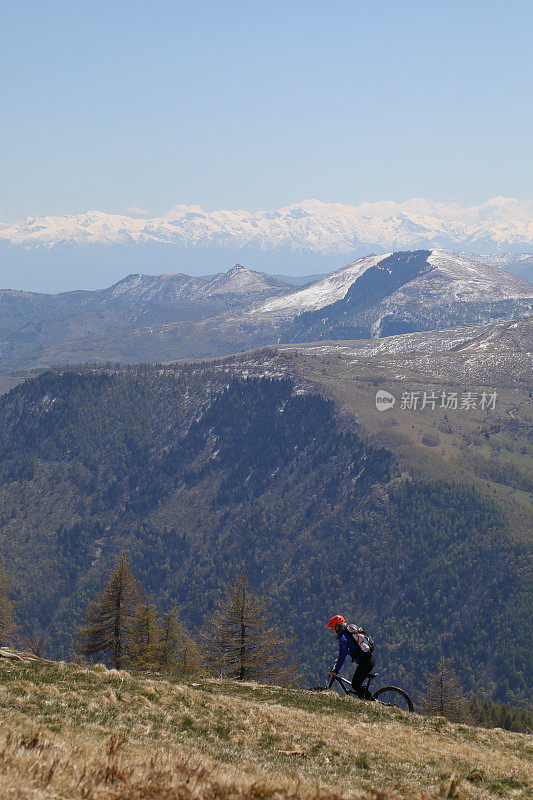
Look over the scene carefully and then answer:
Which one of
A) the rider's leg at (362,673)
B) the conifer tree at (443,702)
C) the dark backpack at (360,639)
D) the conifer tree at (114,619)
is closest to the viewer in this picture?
the dark backpack at (360,639)

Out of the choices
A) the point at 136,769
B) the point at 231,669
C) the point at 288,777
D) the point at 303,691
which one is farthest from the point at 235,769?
the point at 231,669

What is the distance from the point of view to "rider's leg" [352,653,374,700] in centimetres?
2534

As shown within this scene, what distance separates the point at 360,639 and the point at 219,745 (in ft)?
30.2

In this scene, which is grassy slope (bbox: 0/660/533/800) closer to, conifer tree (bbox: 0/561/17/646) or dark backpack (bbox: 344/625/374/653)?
dark backpack (bbox: 344/625/374/653)

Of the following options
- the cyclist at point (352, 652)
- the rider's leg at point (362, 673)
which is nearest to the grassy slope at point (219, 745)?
the rider's leg at point (362, 673)

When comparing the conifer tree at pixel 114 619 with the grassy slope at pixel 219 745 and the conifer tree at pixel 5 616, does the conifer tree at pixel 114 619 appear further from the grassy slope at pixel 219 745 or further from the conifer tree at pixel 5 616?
the grassy slope at pixel 219 745

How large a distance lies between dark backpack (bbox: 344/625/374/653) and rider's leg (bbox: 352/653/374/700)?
51 centimetres

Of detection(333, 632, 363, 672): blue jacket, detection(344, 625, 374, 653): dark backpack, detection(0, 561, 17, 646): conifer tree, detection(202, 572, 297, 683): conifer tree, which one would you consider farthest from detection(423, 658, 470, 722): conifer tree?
detection(0, 561, 17, 646): conifer tree

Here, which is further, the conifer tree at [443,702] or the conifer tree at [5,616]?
the conifer tree at [5,616]

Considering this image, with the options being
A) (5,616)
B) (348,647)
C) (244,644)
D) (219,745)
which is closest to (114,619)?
(244,644)

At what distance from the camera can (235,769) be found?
14266 millimetres

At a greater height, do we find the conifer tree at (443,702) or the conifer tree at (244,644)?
the conifer tree at (244,644)

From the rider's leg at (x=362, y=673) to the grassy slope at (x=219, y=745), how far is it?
59 cm

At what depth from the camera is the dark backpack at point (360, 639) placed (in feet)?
81.2
